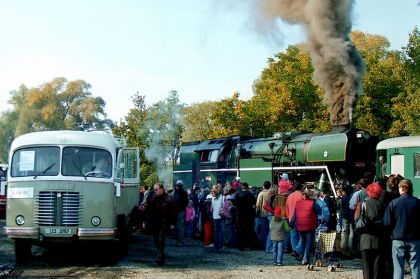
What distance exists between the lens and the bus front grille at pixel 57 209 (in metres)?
14.4

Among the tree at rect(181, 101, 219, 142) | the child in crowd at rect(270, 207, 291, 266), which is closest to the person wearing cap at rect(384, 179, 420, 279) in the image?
the child in crowd at rect(270, 207, 291, 266)

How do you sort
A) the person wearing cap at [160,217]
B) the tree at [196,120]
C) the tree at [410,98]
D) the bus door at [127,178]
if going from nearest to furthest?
the person wearing cap at [160,217]
the bus door at [127,178]
the tree at [410,98]
the tree at [196,120]

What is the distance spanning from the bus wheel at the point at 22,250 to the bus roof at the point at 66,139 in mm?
2169

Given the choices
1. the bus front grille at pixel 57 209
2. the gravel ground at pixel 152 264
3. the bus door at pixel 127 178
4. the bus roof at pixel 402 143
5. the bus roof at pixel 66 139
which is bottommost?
the gravel ground at pixel 152 264

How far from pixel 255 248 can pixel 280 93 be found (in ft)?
100

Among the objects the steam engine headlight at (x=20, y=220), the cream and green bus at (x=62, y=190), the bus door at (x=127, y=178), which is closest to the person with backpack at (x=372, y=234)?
the cream and green bus at (x=62, y=190)

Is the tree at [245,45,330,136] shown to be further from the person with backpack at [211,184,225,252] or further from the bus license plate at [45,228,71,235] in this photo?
the bus license plate at [45,228,71,235]

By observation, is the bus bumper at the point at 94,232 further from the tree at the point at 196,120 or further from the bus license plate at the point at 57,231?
the tree at the point at 196,120

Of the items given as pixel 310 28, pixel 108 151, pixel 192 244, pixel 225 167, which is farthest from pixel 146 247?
pixel 310 28

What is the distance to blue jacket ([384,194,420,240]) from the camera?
10008 millimetres

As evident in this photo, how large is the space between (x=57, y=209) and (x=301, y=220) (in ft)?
17.5

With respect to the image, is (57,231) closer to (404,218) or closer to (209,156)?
(404,218)

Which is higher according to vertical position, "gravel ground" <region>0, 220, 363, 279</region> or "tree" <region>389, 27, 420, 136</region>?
"tree" <region>389, 27, 420, 136</region>

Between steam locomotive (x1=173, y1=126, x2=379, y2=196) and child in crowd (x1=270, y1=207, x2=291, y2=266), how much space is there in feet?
19.3
